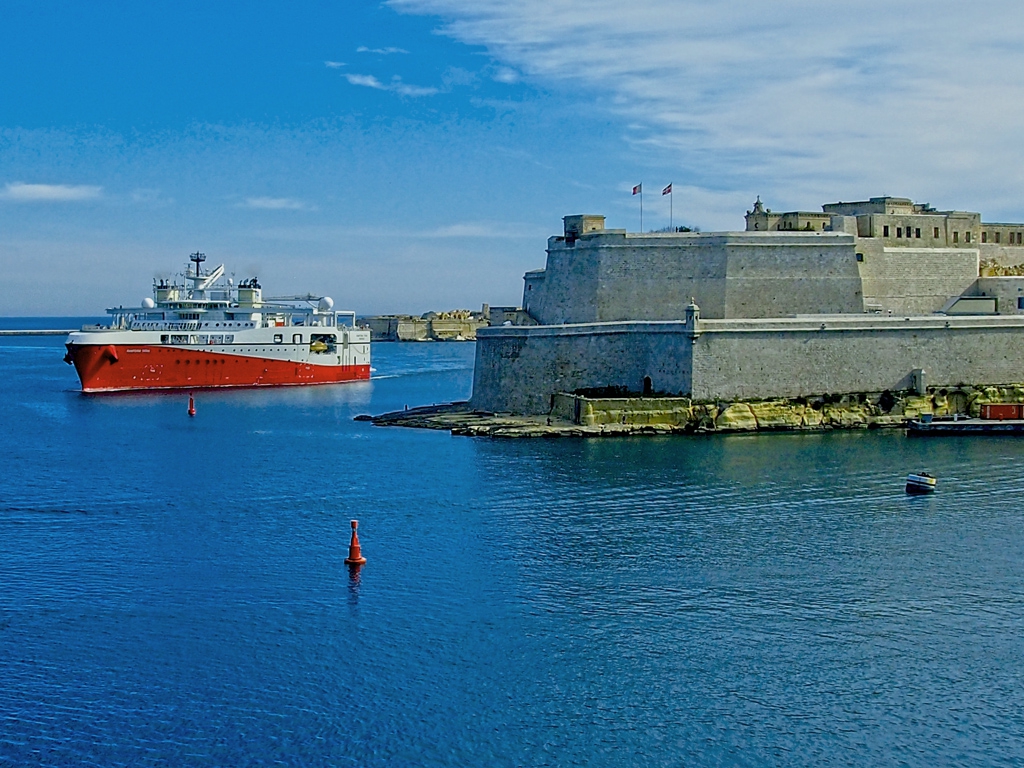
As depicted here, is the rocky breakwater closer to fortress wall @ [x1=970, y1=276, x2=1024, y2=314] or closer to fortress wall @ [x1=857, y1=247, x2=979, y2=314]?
fortress wall @ [x1=970, y1=276, x2=1024, y2=314]

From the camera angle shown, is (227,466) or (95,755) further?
(227,466)

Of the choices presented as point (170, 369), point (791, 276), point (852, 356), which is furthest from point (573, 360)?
point (170, 369)

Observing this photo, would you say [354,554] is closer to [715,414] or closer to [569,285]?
[715,414]

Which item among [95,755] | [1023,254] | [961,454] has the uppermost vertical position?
[1023,254]

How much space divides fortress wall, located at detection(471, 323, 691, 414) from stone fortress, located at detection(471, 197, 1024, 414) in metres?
0.04

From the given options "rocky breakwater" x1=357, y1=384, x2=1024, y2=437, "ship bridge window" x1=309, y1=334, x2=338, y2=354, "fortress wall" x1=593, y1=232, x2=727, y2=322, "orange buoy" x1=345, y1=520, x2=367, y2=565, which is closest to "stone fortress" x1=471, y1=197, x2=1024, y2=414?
"fortress wall" x1=593, y1=232, x2=727, y2=322

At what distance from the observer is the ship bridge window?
5547cm

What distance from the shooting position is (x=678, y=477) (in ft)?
83.1

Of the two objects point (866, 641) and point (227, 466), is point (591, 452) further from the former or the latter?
point (866, 641)

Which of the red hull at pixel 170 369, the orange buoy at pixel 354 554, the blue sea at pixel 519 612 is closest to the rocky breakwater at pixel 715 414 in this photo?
the blue sea at pixel 519 612

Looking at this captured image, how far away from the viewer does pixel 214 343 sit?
170 ft

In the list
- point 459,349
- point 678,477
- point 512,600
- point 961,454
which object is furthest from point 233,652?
point 459,349

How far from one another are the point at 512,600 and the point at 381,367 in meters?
55.1

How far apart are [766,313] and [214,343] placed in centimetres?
2444
